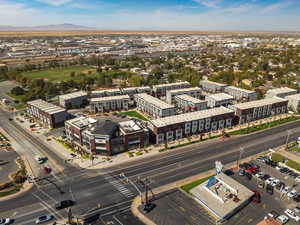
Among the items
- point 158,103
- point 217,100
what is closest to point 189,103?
point 217,100

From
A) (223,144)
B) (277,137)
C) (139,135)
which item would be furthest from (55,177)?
(277,137)

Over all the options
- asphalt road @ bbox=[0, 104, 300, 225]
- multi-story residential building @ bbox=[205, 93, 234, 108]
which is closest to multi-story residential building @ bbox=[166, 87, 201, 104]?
multi-story residential building @ bbox=[205, 93, 234, 108]

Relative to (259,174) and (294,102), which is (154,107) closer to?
(259,174)

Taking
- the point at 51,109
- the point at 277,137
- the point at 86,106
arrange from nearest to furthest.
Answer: the point at 277,137 < the point at 51,109 < the point at 86,106

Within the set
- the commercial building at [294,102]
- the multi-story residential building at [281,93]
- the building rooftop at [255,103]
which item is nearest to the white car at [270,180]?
the building rooftop at [255,103]

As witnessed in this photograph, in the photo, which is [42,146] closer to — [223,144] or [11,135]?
[11,135]

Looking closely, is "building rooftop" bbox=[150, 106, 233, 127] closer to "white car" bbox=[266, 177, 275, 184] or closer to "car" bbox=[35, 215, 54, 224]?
"white car" bbox=[266, 177, 275, 184]
